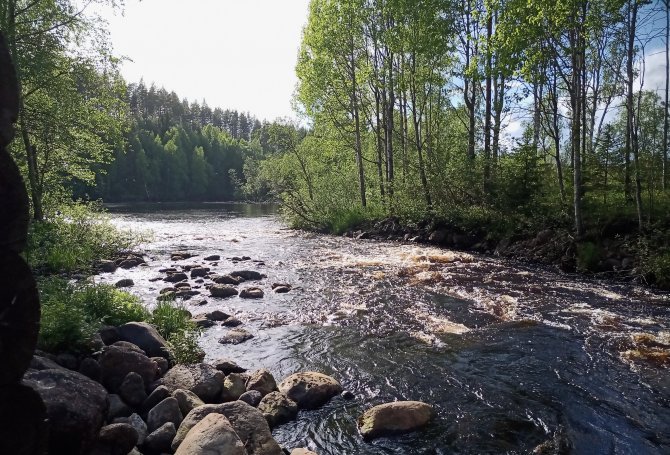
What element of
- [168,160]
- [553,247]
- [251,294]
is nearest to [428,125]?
[553,247]

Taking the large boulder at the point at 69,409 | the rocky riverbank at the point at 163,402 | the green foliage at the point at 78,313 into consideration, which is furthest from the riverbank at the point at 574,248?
the large boulder at the point at 69,409

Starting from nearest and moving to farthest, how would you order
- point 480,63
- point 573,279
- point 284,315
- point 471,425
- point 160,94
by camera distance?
point 471,425
point 284,315
point 573,279
point 480,63
point 160,94

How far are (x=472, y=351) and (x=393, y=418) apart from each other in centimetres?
343

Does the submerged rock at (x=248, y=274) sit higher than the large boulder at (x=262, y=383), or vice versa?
the submerged rock at (x=248, y=274)

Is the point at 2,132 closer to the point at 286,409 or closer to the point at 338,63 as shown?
the point at 286,409

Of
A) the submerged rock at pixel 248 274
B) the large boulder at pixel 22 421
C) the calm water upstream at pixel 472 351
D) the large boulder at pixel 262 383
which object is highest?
the large boulder at pixel 22 421

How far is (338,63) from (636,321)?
28.0m

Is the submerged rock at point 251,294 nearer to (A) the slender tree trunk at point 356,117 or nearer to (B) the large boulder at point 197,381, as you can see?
(B) the large boulder at point 197,381

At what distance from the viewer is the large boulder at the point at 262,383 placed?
23.0 ft

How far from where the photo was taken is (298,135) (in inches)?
1592

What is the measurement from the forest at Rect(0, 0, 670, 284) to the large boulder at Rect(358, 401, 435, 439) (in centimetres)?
1182

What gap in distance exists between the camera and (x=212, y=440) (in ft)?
15.6

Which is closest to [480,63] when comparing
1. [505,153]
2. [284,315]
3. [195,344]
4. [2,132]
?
[505,153]

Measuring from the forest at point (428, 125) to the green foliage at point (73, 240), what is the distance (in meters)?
1.22
